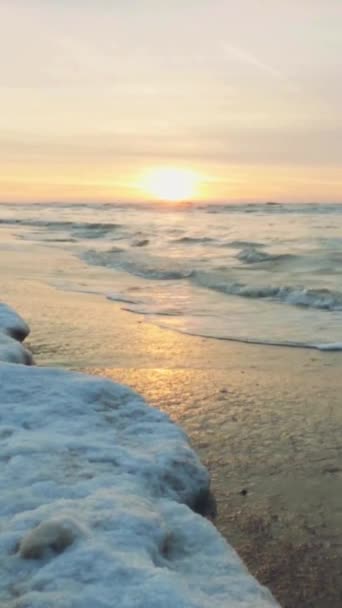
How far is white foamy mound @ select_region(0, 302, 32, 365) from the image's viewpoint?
558cm

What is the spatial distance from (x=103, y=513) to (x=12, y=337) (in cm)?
424

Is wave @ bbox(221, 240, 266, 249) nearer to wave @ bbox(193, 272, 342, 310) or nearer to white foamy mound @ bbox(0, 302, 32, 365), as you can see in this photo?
wave @ bbox(193, 272, 342, 310)

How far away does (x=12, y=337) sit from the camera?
6.82 meters

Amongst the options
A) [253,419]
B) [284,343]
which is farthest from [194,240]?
[253,419]

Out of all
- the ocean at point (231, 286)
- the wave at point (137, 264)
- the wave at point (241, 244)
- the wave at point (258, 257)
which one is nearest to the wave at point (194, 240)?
the ocean at point (231, 286)

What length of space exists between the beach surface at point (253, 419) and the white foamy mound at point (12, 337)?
346 millimetres

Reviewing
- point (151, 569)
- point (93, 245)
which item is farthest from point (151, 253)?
point (151, 569)

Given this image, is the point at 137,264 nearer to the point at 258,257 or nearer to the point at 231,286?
the point at 258,257

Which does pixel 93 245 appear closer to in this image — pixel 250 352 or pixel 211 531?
pixel 250 352

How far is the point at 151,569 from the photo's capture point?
249 centimetres

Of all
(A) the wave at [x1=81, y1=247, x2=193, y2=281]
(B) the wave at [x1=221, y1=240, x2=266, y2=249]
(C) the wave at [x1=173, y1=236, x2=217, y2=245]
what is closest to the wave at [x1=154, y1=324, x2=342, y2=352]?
(A) the wave at [x1=81, y1=247, x2=193, y2=281]

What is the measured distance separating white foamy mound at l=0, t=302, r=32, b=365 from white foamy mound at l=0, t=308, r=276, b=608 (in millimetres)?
1211

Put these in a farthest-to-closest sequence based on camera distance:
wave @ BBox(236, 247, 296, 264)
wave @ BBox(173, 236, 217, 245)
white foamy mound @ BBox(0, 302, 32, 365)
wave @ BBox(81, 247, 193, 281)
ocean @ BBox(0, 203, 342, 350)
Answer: wave @ BBox(173, 236, 217, 245) → wave @ BBox(236, 247, 296, 264) → wave @ BBox(81, 247, 193, 281) → ocean @ BBox(0, 203, 342, 350) → white foamy mound @ BBox(0, 302, 32, 365)

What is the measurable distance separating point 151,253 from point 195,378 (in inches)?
610
